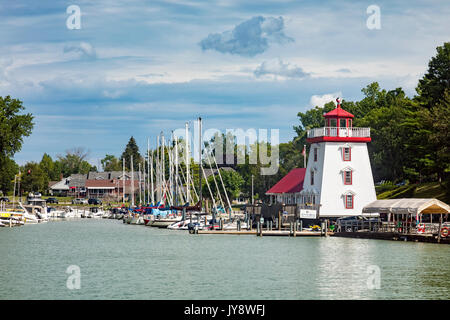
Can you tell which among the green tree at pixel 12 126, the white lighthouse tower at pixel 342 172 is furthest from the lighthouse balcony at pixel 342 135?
the green tree at pixel 12 126

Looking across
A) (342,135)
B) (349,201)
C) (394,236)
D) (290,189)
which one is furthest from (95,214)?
(394,236)

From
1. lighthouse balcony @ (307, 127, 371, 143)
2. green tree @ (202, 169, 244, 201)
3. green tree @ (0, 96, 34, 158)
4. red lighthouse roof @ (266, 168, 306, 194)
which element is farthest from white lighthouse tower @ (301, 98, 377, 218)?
green tree @ (202, 169, 244, 201)

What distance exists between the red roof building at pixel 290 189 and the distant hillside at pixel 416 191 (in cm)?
1442

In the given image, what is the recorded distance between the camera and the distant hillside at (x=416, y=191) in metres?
94.8

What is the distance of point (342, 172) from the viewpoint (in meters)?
88.8

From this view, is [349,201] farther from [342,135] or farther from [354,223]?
[342,135]

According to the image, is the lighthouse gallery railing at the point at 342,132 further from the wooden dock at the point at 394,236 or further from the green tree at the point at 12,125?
the green tree at the point at 12,125

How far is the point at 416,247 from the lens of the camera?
216 ft

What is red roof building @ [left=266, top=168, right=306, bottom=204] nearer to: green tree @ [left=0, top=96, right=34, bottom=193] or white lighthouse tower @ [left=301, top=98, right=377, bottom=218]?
white lighthouse tower @ [left=301, top=98, right=377, bottom=218]

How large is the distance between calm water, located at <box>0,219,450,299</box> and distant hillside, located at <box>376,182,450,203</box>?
74.2 feet

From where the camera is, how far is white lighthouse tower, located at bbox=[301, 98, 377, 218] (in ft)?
289
